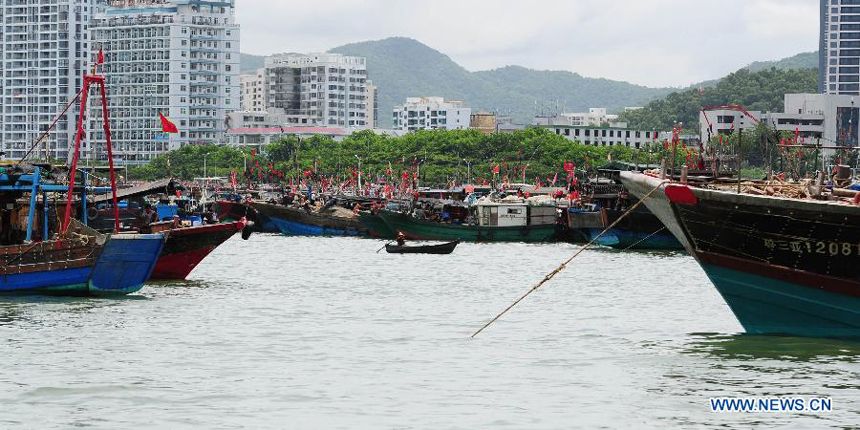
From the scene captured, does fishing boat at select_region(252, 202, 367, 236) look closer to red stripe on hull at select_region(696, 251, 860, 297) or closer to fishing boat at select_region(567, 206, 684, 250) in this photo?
fishing boat at select_region(567, 206, 684, 250)

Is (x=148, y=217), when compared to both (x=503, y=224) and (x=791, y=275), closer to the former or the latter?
(x=791, y=275)

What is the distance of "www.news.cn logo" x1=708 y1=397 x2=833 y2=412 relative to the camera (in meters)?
21.4

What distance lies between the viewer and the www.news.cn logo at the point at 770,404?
70.1 feet

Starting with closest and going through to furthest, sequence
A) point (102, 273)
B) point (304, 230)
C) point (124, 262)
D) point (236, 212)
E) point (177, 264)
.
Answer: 1. point (102, 273)
2. point (124, 262)
3. point (177, 264)
4. point (304, 230)
5. point (236, 212)

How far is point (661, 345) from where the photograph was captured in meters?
28.3

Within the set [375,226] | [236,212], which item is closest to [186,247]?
[375,226]

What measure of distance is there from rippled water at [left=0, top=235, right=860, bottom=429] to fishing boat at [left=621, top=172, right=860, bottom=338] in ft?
2.24

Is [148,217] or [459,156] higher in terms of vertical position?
[459,156]

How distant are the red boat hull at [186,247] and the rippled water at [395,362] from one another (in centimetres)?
84

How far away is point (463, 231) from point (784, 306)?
174ft

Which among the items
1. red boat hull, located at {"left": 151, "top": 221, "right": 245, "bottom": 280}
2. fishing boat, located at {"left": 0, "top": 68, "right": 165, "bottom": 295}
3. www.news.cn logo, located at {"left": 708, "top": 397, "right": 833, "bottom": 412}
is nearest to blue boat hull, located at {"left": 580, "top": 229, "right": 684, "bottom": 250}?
red boat hull, located at {"left": 151, "top": 221, "right": 245, "bottom": 280}

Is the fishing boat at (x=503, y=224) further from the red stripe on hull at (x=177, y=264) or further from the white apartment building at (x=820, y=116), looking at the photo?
the white apartment building at (x=820, y=116)

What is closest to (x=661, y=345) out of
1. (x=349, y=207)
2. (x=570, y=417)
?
(x=570, y=417)

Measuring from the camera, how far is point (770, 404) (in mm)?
21688
